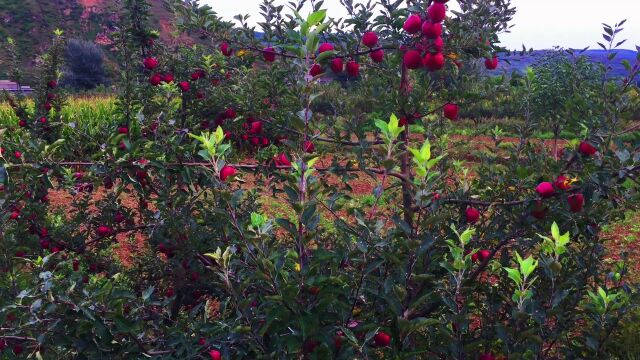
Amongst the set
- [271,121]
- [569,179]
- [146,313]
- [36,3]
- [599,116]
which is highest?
[599,116]

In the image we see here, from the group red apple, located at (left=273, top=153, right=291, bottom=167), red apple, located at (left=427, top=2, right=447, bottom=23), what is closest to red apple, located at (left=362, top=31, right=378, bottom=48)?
red apple, located at (left=427, top=2, right=447, bottom=23)

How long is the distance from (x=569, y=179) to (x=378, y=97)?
907mm

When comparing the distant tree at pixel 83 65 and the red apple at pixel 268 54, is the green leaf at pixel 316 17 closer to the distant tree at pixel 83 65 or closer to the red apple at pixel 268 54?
the red apple at pixel 268 54

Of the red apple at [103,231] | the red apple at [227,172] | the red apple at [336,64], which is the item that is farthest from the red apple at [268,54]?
the red apple at [103,231]

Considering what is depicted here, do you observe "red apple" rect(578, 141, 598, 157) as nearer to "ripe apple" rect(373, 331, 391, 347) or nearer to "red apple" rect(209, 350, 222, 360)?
"ripe apple" rect(373, 331, 391, 347)

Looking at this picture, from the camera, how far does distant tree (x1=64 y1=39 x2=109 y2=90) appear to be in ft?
94.3

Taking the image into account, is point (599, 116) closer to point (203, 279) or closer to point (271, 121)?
point (271, 121)

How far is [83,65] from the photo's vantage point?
29.2 m

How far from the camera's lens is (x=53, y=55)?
4.77 m

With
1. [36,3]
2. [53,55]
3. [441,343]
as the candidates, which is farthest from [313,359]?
[36,3]

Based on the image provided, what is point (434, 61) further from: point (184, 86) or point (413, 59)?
point (184, 86)

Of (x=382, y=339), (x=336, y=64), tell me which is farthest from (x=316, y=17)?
(x=382, y=339)

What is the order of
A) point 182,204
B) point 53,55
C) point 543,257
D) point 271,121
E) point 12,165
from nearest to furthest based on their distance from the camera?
1. point 543,257
2. point 12,165
3. point 182,204
4. point 271,121
5. point 53,55

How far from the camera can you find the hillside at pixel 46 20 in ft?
125
